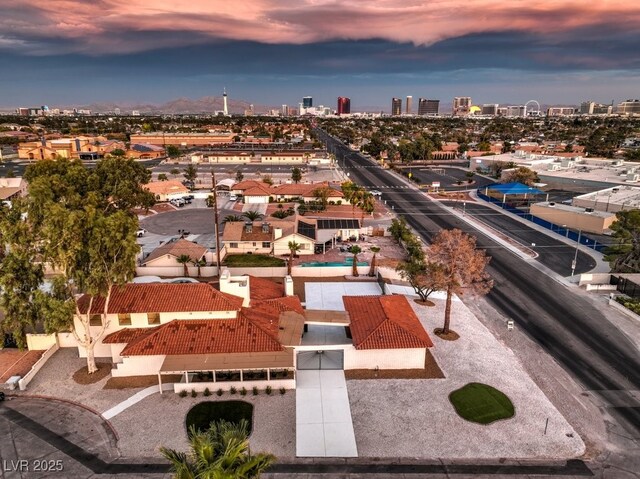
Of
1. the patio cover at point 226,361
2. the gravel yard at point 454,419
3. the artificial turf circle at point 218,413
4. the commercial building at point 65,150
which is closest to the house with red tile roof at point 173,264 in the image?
the patio cover at point 226,361

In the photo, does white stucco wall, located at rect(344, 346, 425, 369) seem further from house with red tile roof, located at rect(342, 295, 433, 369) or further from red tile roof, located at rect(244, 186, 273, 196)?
red tile roof, located at rect(244, 186, 273, 196)

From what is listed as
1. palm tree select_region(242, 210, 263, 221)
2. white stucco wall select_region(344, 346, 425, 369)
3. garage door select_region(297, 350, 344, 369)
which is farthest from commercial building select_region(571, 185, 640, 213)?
garage door select_region(297, 350, 344, 369)

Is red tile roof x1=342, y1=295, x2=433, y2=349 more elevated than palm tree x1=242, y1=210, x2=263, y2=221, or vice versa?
palm tree x1=242, y1=210, x2=263, y2=221

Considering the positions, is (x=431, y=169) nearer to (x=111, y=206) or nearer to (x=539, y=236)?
(x=539, y=236)

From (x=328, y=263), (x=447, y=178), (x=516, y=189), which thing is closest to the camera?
(x=328, y=263)

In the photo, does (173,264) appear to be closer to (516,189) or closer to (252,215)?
(252,215)

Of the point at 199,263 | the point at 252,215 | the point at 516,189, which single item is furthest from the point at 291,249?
the point at 516,189
